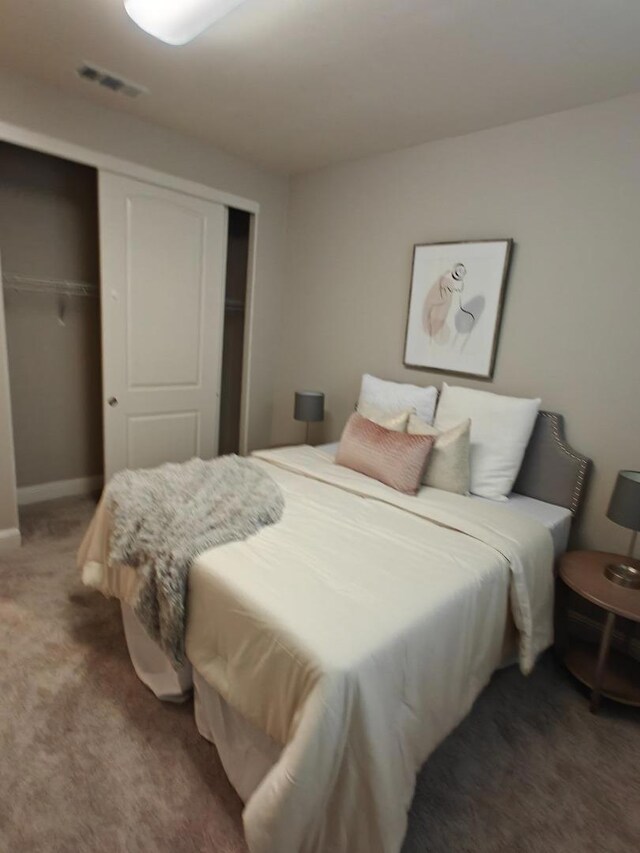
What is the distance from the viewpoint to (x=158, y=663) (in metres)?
1.73

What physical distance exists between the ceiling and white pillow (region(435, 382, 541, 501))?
4.81 ft

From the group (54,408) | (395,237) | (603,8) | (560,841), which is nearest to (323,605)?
(560,841)

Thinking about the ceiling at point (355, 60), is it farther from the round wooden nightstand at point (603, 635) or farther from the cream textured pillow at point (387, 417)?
the round wooden nightstand at point (603, 635)

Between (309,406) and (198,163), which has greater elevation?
(198,163)

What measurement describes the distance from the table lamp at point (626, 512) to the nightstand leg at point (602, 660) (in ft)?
0.55

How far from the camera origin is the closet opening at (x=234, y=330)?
3867 millimetres

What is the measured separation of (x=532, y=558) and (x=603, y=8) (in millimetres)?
1982

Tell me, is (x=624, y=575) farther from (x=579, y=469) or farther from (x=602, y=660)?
(x=579, y=469)

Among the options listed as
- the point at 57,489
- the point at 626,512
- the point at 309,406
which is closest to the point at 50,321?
the point at 57,489

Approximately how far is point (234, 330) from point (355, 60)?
7.74 ft

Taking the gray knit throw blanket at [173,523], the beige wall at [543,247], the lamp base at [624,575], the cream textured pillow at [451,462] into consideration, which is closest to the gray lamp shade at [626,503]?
the lamp base at [624,575]

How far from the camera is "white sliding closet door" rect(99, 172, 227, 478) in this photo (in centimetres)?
287

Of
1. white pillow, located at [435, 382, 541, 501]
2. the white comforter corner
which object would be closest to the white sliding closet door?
the white comforter corner

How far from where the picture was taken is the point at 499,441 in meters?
2.32
